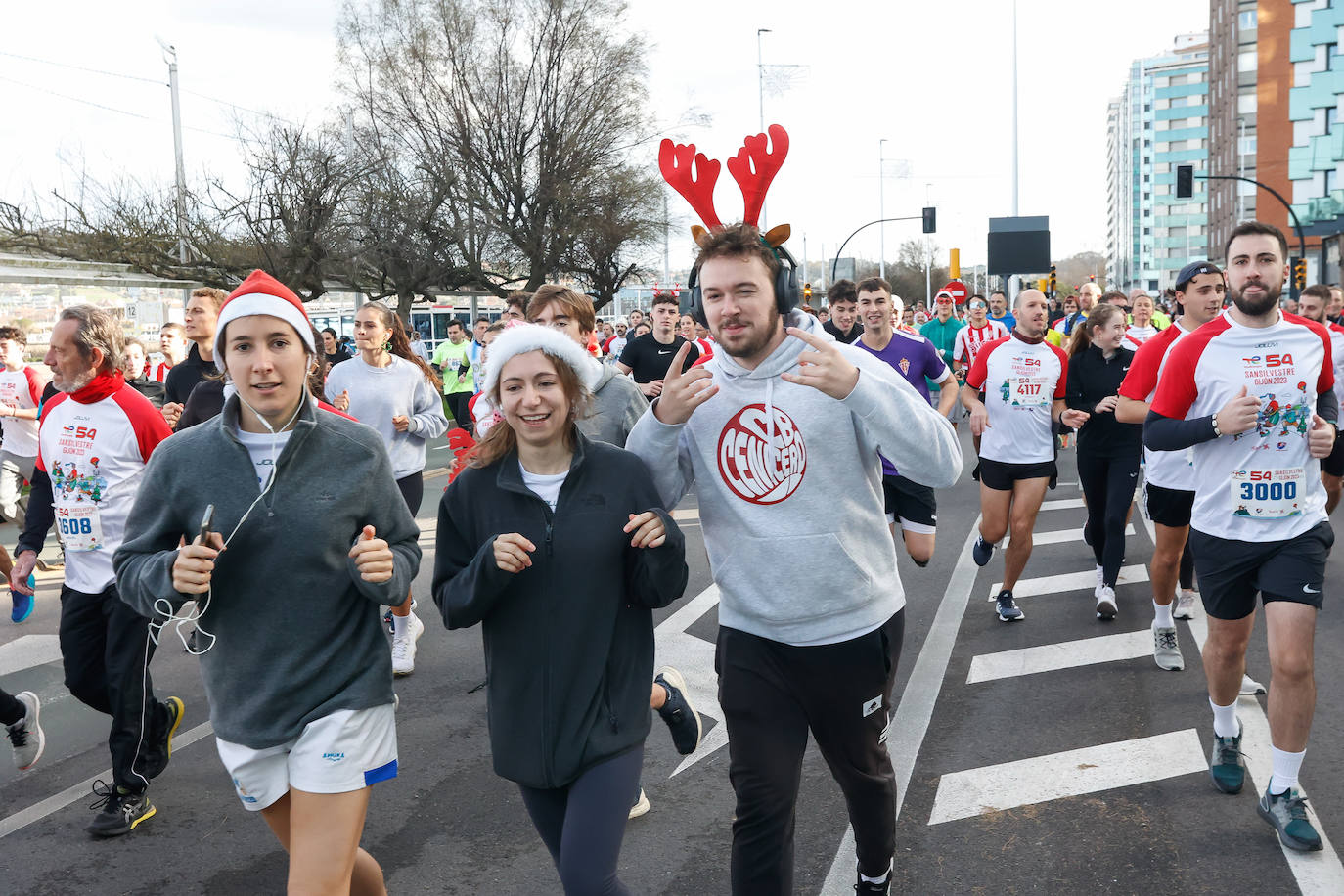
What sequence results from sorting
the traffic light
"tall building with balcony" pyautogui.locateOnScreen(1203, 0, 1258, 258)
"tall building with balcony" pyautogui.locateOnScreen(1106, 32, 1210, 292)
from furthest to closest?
"tall building with balcony" pyautogui.locateOnScreen(1106, 32, 1210, 292)
"tall building with balcony" pyautogui.locateOnScreen(1203, 0, 1258, 258)
the traffic light

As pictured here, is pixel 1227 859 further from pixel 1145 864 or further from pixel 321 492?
pixel 321 492

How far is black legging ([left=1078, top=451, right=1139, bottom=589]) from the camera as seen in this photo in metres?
7.21

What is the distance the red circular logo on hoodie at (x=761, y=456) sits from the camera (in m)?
3.07

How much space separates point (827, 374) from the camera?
9.30ft

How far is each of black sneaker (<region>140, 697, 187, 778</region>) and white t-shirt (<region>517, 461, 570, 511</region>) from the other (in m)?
2.64

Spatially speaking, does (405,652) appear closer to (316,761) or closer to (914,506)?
(914,506)

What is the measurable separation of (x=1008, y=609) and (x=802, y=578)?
459 centimetres

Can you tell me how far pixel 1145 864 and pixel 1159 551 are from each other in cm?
262

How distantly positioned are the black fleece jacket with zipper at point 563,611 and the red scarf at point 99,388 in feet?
7.72

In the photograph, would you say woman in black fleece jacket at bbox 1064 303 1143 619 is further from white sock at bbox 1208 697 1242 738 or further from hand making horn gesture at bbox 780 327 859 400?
hand making horn gesture at bbox 780 327 859 400

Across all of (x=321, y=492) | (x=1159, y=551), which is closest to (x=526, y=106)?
(x=1159, y=551)

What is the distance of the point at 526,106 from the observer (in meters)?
38.0

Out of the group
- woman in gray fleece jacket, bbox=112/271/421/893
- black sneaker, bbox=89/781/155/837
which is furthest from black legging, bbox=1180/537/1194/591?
black sneaker, bbox=89/781/155/837

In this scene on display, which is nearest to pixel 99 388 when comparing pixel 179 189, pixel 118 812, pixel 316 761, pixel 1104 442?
pixel 118 812
